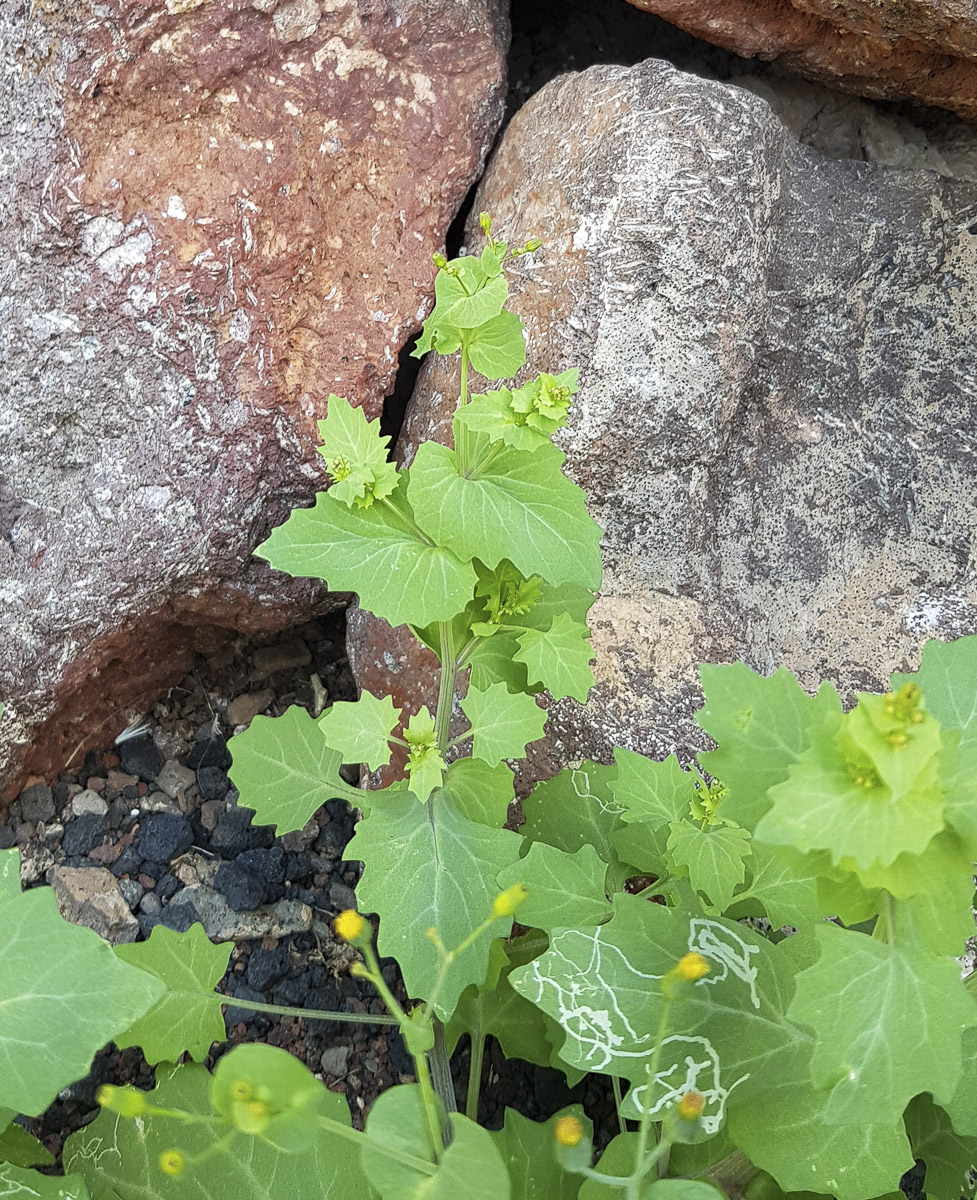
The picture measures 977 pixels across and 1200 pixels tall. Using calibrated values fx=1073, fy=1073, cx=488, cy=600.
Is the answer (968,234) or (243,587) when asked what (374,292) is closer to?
(243,587)

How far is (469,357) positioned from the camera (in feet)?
5.08

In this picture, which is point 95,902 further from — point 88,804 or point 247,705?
point 247,705

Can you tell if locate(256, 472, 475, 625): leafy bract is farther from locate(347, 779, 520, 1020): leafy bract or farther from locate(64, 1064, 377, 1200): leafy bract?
locate(64, 1064, 377, 1200): leafy bract

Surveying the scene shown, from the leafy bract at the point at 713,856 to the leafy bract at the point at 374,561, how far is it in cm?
49

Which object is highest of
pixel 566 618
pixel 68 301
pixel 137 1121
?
pixel 68 301

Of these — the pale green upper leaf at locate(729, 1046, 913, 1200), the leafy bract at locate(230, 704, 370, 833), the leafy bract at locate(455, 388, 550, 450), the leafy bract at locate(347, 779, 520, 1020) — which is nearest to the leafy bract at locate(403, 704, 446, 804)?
the leafy bract at locate(347, 779, 520, 1020)

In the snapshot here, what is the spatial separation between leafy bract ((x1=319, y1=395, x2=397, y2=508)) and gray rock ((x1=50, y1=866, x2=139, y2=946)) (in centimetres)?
114

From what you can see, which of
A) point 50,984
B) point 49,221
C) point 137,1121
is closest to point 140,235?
point 49,221

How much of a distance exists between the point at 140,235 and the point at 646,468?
1033mm

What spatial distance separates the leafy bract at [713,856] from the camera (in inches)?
62.2

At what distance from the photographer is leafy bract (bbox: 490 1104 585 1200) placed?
64.9 inches

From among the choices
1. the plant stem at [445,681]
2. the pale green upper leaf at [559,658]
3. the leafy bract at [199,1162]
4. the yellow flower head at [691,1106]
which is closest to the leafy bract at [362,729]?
the plant stem at [445,681]

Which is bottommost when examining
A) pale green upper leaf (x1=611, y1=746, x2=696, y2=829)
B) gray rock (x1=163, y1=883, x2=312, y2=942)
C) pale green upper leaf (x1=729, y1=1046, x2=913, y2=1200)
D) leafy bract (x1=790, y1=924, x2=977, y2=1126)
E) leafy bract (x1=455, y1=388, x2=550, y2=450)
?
gray rock (x1=163, y1=883, x2=312, y2=942)

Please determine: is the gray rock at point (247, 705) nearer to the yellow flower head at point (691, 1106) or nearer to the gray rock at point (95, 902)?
the gray rock at point (95, 902)
